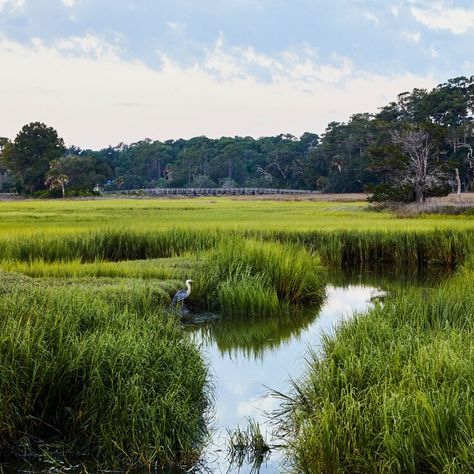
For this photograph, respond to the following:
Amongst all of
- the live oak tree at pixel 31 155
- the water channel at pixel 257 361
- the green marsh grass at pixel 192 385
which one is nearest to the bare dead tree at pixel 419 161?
the water channel at pixel 257 361

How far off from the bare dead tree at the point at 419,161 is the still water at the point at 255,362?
25.2 meters

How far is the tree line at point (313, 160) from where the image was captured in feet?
135

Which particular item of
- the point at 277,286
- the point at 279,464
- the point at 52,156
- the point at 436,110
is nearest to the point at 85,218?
the point at 277,286

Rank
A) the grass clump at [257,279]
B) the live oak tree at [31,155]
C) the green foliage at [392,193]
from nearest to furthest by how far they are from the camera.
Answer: the grass clump at [257,279], the green foliage at [392,193], the live oak tree at [31,155]

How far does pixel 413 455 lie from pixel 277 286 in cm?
965

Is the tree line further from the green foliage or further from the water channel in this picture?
the water channel

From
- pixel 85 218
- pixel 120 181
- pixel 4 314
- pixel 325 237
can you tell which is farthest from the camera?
pixel 120 181

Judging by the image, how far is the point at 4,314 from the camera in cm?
794

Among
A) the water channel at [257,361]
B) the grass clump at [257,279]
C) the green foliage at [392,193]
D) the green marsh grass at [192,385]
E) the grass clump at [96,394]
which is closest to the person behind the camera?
the green marsh grass at [192,385]

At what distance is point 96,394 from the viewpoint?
6.94 meters

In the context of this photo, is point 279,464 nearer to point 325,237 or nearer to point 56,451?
point 56,451

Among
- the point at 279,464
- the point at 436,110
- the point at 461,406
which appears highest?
the point at 436,110

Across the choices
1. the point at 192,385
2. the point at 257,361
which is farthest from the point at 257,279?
the point at 192,385

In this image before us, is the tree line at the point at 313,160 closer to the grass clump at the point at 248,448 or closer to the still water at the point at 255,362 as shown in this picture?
the still water at the point at 255,362
